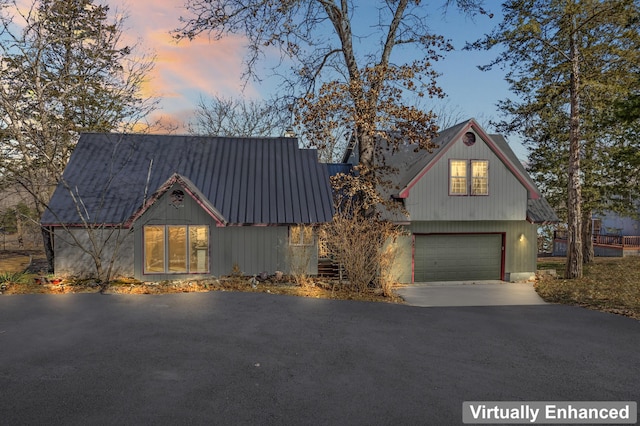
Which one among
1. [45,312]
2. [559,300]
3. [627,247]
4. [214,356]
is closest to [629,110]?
[559,300]

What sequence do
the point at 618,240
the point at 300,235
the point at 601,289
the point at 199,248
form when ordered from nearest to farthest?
the point at 601,289 < the point at 199,248 < the point at 300,235 < the point at 618,240

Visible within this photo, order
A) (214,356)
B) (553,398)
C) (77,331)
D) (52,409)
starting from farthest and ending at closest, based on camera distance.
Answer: (77,331)
(214,356)
(553,398)
(52,409)

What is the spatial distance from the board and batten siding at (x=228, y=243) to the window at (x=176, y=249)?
0.62 feet

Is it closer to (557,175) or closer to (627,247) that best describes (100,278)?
(557,175)

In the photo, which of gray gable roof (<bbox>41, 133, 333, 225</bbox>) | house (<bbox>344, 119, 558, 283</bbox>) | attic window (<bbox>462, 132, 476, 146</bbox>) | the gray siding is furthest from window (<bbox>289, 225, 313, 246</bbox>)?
attic window (<bbox>462, 132, 476, 146</bbox>)

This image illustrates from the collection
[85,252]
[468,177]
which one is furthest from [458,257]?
[85,252]

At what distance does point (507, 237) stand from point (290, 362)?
1548 cm

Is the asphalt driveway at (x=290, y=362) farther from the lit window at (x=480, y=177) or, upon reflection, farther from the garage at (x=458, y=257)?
the lit window at (x=480, y=177)

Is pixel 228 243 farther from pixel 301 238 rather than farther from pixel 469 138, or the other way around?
pixel 469 138

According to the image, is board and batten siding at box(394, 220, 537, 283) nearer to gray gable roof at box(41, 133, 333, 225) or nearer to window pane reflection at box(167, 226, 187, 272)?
gray gable roof at box(41, 133, 333, 225)

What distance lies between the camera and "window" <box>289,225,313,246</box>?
56.6ft

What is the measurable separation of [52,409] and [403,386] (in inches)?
204

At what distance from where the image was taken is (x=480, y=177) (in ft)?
61.3

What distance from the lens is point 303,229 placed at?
17.3 m
